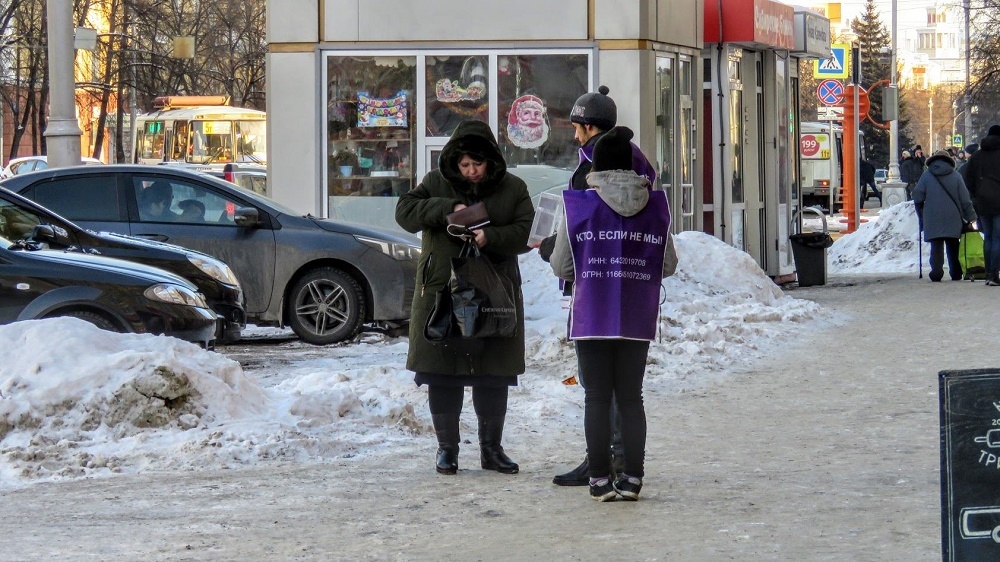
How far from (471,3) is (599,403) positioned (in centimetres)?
990

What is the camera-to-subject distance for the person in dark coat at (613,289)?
639cm

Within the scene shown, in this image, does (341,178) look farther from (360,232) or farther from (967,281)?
(967,281)

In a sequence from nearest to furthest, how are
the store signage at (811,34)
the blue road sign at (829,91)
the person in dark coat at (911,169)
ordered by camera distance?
1. the store signage at (811,34)
2. the blue road sign at (829,91)
3. the person in dark coat at (911,169)

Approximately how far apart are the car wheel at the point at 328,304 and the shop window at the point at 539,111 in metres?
3.56

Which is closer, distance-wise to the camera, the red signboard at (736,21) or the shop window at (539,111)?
the shop window at (539,111)

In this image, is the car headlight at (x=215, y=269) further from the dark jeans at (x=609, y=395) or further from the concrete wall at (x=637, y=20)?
the dark jeans at (x=609, y=395)

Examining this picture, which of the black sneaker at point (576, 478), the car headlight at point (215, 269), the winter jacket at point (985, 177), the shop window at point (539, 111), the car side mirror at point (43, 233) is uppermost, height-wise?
the shop window at point (539, 111)

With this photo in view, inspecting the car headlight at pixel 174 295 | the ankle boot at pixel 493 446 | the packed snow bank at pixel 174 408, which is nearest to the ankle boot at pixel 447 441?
the ankle boot at pixel 493 446

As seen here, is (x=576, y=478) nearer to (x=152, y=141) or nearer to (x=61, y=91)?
(x=61, y=91)

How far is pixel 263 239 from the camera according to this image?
12844 millimetres

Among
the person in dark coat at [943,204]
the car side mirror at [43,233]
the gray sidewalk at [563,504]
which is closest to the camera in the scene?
the gray sidewalk at [563,504]

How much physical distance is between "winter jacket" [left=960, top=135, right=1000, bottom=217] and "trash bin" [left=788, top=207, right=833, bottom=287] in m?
1.93

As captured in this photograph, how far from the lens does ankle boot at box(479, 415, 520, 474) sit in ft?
23.8

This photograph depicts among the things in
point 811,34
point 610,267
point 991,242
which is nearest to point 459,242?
point 610,267
